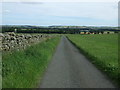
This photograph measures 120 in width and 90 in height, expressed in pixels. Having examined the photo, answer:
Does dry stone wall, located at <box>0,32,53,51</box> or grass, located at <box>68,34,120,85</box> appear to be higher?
dry stone wall, located at <box>0,32,53,51</box>

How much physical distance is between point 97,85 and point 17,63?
4.34 metres

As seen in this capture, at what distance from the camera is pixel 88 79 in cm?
1395

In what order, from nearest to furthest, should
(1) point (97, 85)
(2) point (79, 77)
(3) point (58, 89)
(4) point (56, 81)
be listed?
1. (3) point (58, 89)
2. (1) point (97, 85)
3. (4) point (56, 81)
4. (2) point (79, 77)

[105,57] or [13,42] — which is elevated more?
[13,42]

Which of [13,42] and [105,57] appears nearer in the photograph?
[105,57]

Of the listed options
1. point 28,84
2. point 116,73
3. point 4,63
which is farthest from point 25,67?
point 116,73

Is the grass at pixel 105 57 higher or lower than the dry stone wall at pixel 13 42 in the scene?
lower

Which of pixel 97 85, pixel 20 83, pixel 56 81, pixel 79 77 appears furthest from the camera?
pixel 79 77

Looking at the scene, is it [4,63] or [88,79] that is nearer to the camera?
[4,63]

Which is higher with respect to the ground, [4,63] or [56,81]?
[4,63]

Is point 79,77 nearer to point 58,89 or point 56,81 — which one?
point 56,81

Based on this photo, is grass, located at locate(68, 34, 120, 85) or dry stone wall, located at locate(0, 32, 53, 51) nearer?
grass, located at locate(68, 34, 120, 85)

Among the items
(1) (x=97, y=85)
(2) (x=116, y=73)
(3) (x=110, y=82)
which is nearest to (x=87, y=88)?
(1) (x=97, y=85)

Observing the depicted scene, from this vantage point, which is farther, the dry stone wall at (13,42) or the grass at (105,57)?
the dry stone wall at (13,42)
